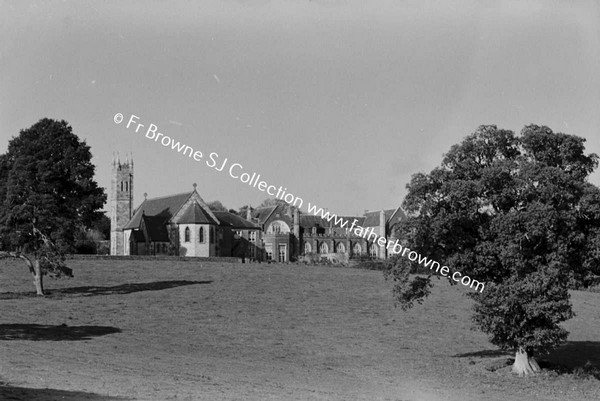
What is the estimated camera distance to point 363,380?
30.5 metres

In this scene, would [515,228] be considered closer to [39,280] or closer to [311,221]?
[39,280]

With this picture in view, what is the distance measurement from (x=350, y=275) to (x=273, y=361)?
142 feet

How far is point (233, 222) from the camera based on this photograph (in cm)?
11306

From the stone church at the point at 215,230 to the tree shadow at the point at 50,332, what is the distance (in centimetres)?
5111

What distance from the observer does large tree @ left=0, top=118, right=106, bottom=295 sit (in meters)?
51.5

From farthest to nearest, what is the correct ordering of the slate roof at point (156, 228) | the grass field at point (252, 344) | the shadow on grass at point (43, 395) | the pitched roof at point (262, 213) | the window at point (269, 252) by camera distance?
the pitched roof at point (262, 213) < the window at point (269, 252) < the slate roof at point (156, 228) < the grass field at point (252, 344) < the shadow on grass at point (43, 395)

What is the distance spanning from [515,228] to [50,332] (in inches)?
917

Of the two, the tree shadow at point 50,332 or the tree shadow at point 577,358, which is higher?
the tree shadow at point 50,332

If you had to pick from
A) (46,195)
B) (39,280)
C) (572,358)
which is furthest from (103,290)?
(572,358)

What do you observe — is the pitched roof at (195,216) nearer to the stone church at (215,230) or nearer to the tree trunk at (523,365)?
the stone church at (215,230)

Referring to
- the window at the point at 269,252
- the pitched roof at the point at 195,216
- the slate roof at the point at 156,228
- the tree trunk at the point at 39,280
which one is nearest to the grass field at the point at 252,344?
the tree trunk at the point at 39,280

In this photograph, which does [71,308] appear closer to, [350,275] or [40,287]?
[40,287]

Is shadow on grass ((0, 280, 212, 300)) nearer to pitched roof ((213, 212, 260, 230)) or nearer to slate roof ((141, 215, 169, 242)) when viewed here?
slate roof ((141, 215, 169, 242))

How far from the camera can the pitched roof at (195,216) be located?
330 feet
